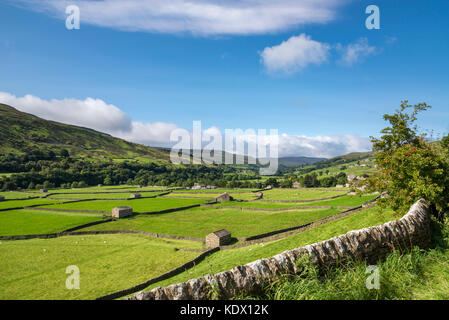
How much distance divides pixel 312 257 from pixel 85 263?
2987cm

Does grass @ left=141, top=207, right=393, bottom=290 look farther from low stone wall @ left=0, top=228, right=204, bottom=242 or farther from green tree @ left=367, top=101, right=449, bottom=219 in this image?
low stone wall @ left=0, top=228, right=204, bottom=242

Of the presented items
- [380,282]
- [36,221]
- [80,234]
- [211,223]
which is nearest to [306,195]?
[211,223]

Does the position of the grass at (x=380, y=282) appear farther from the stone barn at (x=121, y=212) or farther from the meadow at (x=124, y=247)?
the stone barn at (x=121, y=212)

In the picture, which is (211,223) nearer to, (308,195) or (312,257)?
(312,257)

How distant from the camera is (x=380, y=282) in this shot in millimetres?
5590

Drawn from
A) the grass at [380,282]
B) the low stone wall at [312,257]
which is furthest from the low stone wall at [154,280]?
the grass at [380,282]

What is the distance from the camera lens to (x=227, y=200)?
3137 inches

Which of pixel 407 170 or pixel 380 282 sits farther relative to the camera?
pixel 407 170

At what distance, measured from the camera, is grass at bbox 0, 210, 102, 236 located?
44381mm

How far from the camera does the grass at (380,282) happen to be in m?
5.16

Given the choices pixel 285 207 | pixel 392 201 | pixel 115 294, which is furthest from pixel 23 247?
pixel 285 207
